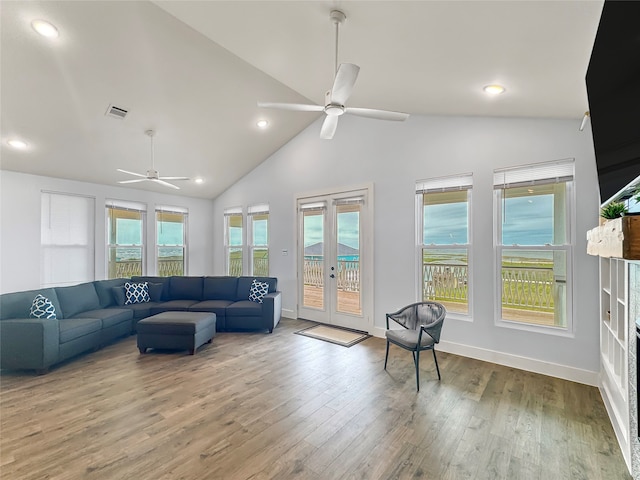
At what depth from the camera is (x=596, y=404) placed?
9.11 ft

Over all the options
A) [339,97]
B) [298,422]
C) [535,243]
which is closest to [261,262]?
[298,422]

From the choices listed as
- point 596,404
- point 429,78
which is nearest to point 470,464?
point 596,404

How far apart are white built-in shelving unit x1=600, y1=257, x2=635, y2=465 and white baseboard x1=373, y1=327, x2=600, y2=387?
28 centimetres

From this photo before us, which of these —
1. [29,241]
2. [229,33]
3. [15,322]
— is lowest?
[15,322]

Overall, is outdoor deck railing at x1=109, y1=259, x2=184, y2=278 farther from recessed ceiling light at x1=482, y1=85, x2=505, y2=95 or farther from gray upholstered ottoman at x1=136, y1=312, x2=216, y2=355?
recessed ceiling light at x1=482, y1=85, x2=505, y2=95

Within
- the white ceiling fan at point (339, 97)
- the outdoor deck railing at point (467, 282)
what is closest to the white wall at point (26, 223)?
the outdoor deck railing at point (467, 282)

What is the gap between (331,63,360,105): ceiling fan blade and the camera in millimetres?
2088

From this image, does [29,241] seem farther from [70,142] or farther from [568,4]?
[568,4]

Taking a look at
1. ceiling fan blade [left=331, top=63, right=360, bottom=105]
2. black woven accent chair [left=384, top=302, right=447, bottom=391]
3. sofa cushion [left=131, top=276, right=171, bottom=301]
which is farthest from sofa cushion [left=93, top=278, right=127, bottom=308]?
ceiling fan blade [left=331, top=63, right=360, bottom=105]

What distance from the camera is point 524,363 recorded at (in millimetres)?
3545

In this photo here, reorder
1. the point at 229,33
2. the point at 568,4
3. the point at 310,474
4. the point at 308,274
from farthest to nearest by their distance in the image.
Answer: the point at 308,274 → the point at 229,33 → the point at 310,474 → the point at 568,4

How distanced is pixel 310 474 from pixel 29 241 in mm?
5577

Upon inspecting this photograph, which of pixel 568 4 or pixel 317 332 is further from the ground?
pixel 568 4

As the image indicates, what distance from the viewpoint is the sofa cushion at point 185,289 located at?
573 centimetres
